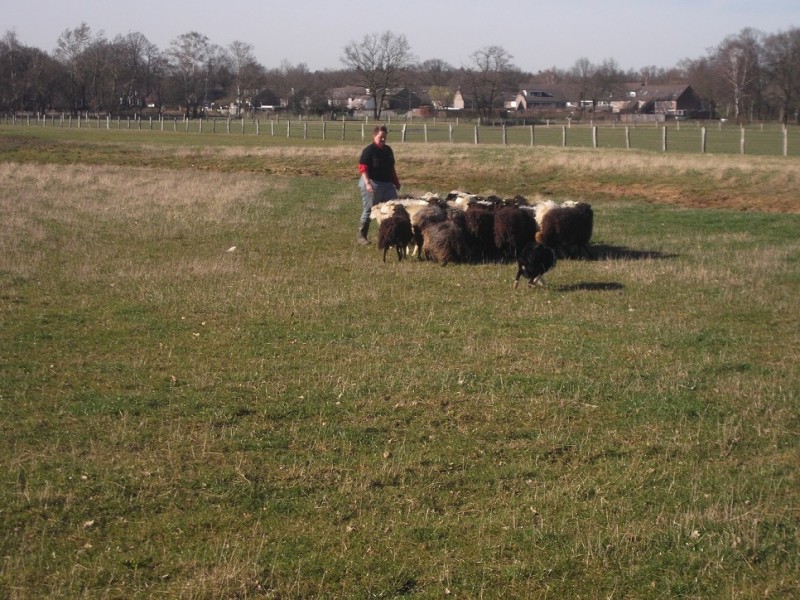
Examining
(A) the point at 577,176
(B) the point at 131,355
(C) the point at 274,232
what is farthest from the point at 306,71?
(B) the point at 131,355

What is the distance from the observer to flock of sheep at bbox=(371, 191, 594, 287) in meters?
16.1

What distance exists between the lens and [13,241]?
17.9 m

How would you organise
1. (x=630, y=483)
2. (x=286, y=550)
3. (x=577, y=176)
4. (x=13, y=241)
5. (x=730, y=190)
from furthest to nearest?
1. (x=577, y=176)
2. (x=730, y=190)
3. (x=13, y=241)
4. (x=630, y=483)
5. (x=286, y=550)

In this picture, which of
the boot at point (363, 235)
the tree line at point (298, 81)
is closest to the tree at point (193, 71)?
the tree line at point (298, 81)

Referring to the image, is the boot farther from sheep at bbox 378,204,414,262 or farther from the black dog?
the black dog

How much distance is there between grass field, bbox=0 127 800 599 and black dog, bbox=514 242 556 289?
313 millimetres

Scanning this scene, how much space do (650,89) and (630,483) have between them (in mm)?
119601

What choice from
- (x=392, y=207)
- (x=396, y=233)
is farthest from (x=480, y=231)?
(x=392, y=207)

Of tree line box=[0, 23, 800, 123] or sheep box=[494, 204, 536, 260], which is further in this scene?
tree line box=[0, 23, 800, 123]

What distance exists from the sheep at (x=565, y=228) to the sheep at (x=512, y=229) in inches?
9.6

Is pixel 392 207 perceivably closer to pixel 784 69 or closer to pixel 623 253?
pixel 623 253

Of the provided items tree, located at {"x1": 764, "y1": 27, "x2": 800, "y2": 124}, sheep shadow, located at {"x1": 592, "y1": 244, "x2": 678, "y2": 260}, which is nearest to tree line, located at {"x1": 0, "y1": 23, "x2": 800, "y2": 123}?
tree, located at {"x1": 764, "y1": 27, "x2": 800, "y2": 124}

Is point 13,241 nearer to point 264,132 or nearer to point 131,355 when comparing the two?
point 131,355

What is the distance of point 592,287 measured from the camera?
1405 cm
